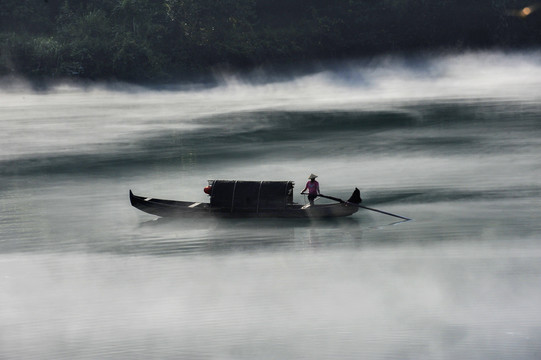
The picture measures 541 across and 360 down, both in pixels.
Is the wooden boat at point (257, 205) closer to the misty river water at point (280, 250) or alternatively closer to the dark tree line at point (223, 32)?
the misty river water at point (280, 250)

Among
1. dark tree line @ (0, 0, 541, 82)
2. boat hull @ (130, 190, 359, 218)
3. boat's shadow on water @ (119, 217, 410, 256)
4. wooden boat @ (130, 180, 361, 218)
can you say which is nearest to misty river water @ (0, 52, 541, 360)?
boat's shadow on water @ (119, 217, 410, 256)

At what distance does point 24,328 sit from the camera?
24406mm

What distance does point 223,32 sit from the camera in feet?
369

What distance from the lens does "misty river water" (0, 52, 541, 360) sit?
2292cm

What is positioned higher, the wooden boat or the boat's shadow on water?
the wooden boat

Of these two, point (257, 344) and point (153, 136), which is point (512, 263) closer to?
point (257, 344)

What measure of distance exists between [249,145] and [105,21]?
184 feet

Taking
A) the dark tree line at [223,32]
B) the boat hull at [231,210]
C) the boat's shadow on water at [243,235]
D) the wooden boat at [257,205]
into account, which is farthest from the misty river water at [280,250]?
the dark tree line at [223,32]

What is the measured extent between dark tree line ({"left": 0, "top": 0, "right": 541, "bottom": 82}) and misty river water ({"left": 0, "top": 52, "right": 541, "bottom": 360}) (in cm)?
4235

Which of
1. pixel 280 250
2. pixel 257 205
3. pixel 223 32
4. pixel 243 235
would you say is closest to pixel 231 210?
pixel 257 205

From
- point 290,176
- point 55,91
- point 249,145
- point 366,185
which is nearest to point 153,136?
point 249,145

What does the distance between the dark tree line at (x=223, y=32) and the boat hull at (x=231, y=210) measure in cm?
7552

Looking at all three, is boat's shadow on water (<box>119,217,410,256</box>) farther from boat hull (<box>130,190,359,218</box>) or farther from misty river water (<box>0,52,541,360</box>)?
boat hull (<box>130,190,359,218</box>)

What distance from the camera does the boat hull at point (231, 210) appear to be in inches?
1358
